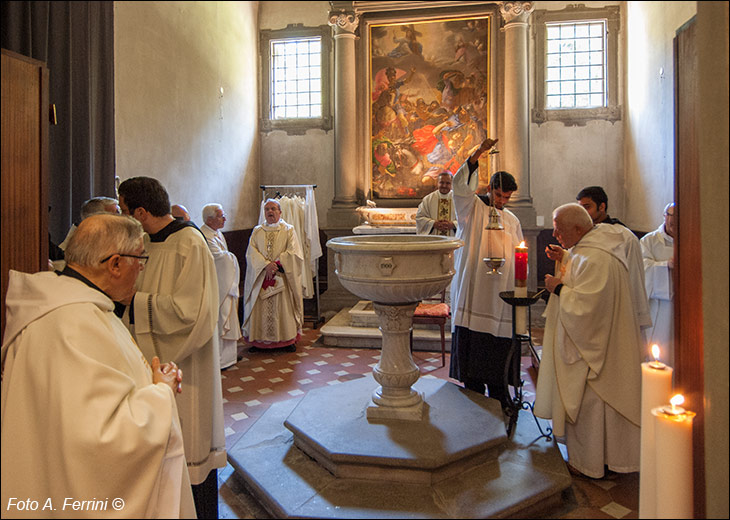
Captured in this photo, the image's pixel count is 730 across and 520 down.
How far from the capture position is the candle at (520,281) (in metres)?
3.09

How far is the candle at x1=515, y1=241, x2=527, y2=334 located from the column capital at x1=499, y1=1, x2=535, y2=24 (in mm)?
7131

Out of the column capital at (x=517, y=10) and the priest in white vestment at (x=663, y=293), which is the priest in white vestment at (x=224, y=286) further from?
the column capital at (x=517, y=10)

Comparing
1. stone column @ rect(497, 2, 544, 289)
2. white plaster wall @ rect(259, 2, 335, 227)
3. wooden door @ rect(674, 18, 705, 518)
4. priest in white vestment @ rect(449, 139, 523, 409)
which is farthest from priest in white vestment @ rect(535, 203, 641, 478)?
white plaster wall @ rect(259, 2, 335, 227)

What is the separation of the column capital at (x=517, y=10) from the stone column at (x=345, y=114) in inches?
99.1

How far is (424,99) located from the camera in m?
9.66

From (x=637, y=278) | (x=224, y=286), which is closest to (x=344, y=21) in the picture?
(x=224, y=286)

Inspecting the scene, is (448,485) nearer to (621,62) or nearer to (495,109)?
(495,109)

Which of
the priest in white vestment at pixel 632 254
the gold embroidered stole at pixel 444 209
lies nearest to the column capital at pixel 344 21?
the gold embroidered stole at pixel 444 209

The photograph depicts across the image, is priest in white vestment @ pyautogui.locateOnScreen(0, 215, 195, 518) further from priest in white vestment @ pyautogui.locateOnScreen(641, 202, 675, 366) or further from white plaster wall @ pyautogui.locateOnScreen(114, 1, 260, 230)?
white plaster wall @ pyautogui.locateOnScreen(114, 1, 260, 230)

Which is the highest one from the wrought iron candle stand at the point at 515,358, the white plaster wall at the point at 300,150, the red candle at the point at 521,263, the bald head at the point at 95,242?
the white plaster wall at the point at 300,150

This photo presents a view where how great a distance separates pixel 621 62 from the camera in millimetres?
9109

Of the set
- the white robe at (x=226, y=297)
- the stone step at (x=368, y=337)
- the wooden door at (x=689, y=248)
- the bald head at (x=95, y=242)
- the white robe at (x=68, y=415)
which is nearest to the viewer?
the white robe at (x=68, y=415)

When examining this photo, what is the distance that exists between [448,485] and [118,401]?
199cm

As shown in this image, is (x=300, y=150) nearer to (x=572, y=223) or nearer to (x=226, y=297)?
(x=226, y=297)
